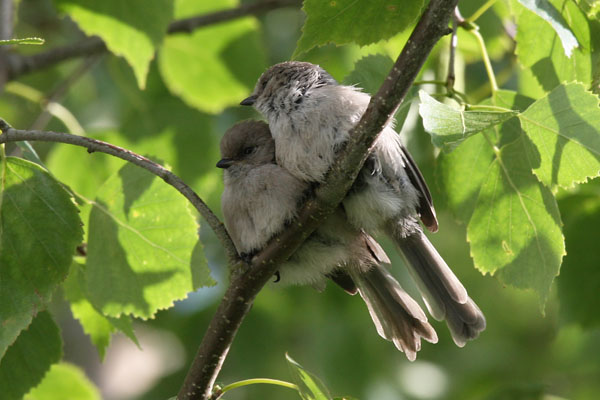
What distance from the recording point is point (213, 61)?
202 inches

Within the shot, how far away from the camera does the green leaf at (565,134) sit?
2.24 metres

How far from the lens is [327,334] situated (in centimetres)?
564

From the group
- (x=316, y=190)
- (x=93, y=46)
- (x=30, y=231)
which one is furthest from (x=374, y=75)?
(x=93, y=46)

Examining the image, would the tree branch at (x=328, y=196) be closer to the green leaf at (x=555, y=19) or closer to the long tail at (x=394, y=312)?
the green leaf at (x=555, y=19)

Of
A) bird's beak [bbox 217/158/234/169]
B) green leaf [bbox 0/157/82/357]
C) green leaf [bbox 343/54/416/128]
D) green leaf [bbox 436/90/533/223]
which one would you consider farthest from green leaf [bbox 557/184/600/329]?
green leaf [bbox 0/157/82/357]

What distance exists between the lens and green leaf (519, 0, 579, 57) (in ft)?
7.80

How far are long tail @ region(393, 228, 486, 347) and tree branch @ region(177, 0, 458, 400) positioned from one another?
68cm

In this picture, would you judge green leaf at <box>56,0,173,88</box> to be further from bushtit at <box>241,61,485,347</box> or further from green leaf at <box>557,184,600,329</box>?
green leaf at <box>557,184,600,329</box>

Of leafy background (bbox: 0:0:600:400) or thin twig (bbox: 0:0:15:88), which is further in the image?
thin twig (bbox: 0:0:15:88)

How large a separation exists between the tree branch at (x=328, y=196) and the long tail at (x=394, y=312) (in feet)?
3.27

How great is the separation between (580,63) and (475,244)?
747mm

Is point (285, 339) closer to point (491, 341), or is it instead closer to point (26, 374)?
point (491, 341)

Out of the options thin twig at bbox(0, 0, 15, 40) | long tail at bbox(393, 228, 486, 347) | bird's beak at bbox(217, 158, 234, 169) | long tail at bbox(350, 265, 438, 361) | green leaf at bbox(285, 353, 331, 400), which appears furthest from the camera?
thin twig at bbox(0, 0, 15, 40)

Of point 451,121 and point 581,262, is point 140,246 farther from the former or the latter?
point 581,262
